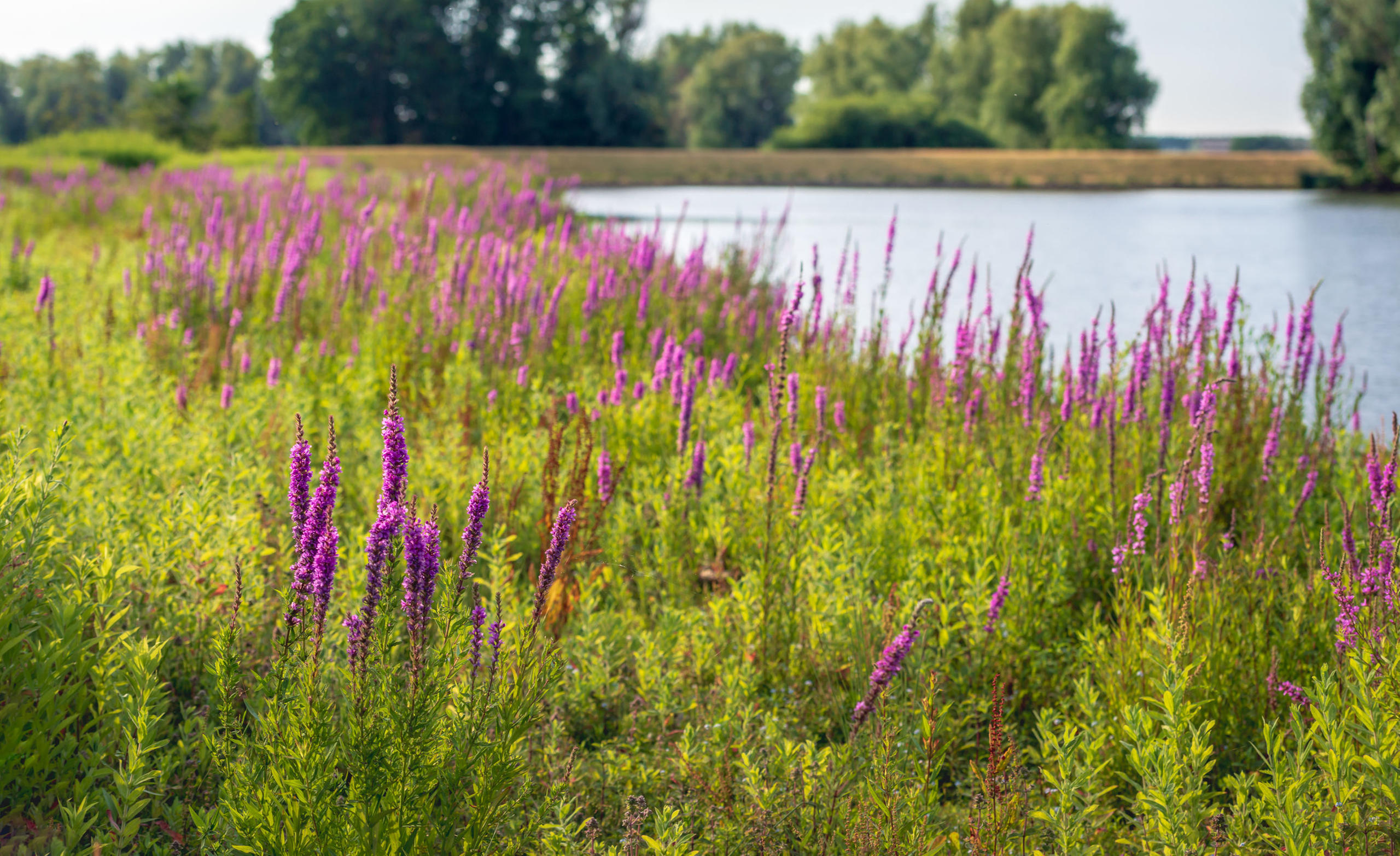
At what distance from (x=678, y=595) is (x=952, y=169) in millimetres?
Answer: 47305

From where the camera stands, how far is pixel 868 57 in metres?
94.3

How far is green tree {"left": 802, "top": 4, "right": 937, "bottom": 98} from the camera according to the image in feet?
309

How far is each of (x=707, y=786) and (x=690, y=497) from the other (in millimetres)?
1852

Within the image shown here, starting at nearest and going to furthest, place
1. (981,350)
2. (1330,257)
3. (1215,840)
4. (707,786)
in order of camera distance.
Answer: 1. (1215,840)
2. (707,786)
3. (981,350)
4. (1330,257)

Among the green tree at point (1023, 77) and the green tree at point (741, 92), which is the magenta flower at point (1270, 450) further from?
the green tree at point (741, 92)

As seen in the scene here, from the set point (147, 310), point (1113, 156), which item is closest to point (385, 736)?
point (147, 310)

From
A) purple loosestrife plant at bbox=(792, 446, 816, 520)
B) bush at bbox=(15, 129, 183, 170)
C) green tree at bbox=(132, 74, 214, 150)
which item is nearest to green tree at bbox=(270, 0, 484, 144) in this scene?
green tree at bbox=(132, 74, 214, 150)

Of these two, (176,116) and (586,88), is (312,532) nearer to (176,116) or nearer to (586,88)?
(176,116)

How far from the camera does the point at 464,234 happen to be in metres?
9.32

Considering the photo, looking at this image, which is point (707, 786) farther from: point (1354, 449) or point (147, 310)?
point (147, 310)

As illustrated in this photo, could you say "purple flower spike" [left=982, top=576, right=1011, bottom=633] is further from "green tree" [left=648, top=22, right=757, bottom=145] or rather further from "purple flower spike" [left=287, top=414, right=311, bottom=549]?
"green tree" [left=648, top=22, right=757, bottom=145]

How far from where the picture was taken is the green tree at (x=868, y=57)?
94188 mm

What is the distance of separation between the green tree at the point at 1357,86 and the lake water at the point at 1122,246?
14.3 ft

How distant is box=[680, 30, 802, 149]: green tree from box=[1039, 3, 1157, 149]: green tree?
93.2ft
